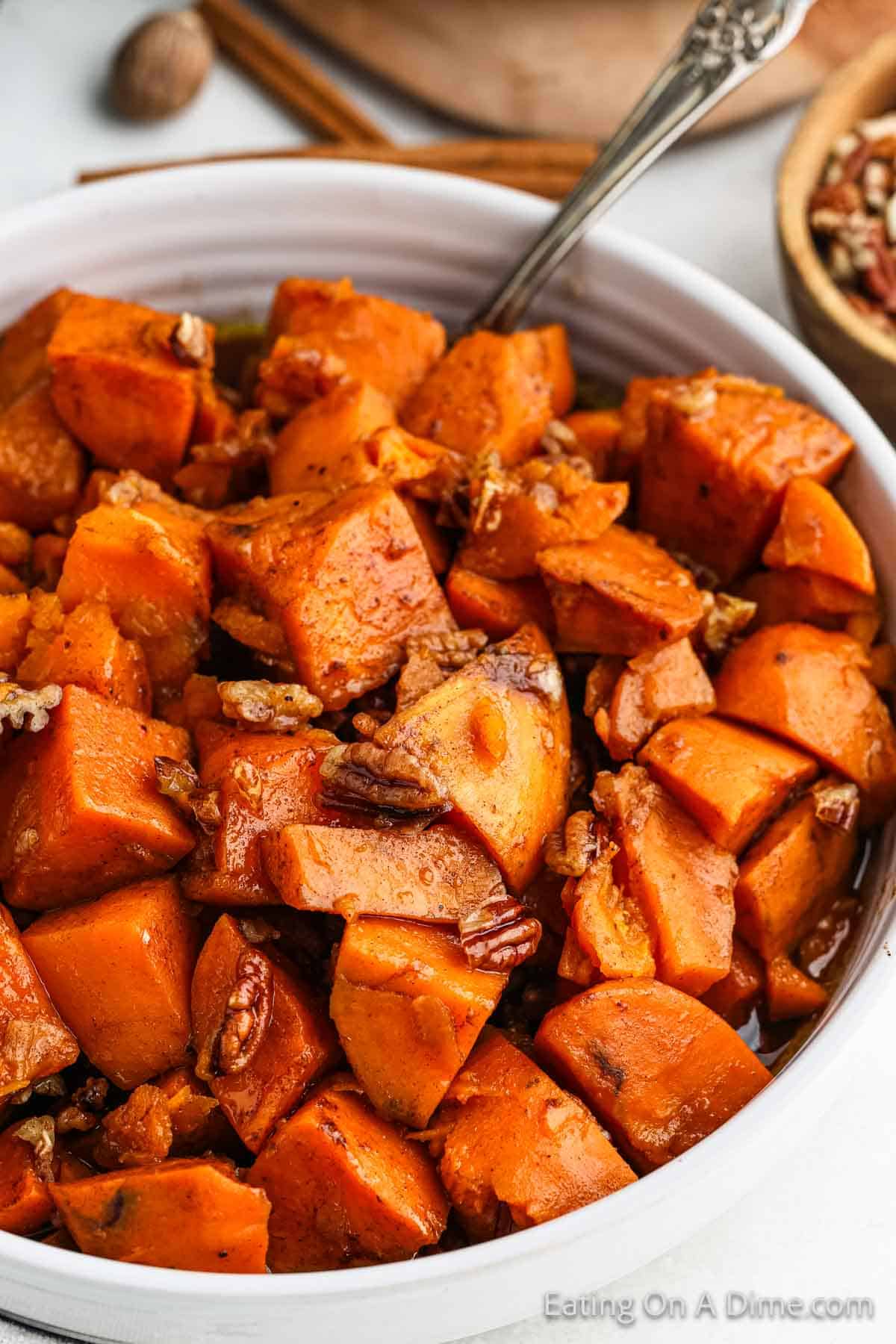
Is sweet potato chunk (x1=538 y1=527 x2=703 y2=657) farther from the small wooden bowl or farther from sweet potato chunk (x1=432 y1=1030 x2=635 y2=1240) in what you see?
the small wooden bowl

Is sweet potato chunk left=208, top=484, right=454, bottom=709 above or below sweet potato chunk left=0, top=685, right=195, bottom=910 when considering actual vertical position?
above

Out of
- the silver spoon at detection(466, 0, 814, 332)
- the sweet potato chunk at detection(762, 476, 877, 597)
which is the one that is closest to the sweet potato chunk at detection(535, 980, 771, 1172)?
the sweet potato chunk at detection(762, 476, 877, 597)

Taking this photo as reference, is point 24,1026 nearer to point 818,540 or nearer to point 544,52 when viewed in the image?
point 818,540

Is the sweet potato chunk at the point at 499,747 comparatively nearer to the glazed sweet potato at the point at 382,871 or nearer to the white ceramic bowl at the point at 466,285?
the glazed sweet potato at the point at 382,871

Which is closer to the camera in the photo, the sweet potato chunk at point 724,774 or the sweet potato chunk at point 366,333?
the sweet potato chunk at point 724,774

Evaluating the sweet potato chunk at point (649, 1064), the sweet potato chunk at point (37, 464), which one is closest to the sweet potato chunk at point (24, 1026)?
the sweet potato chunk at point (649, 1064)

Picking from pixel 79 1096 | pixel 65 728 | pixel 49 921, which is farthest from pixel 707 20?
pixel 79 1096

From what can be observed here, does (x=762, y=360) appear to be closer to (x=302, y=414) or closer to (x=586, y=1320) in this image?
(x=302, y=414)
